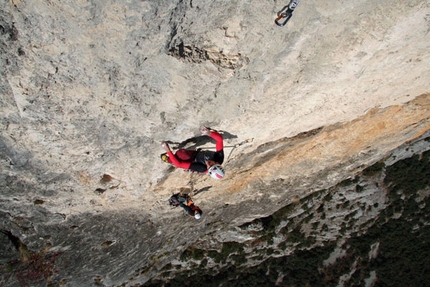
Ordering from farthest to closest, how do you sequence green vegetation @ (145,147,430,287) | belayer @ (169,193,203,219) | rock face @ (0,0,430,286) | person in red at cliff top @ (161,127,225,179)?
1. green vegetation @ (145,147,430,287)
2. belayer @ (169,193,203,219)
3. person in red at cliff top @ (161,127,225,179)
4. rock face @ (0,0,430,286)

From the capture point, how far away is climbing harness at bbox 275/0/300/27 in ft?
10.1

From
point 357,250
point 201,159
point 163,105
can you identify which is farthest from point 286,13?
point 357,250

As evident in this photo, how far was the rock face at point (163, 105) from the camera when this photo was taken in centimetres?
329

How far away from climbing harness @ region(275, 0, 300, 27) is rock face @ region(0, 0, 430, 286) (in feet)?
0.30

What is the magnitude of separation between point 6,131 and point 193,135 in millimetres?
2832

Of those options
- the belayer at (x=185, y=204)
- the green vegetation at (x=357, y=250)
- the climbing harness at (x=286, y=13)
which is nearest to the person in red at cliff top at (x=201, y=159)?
the belayer at (x=185, y=204)

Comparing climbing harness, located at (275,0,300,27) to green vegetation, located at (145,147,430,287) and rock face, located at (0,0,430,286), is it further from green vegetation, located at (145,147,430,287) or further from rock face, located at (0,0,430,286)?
green vegetation, located at (145,147,430,287)

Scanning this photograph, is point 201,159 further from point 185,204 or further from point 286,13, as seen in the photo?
point 286,13

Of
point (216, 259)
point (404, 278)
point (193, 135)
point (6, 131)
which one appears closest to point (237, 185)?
point (193, 135)

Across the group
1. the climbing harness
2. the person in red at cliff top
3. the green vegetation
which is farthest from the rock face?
the green vegetation

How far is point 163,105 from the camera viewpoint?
4262 mm

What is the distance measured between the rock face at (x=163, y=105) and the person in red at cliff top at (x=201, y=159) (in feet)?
0.79

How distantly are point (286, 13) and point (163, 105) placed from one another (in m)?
2.09

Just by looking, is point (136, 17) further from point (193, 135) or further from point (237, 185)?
point (237, 185)
